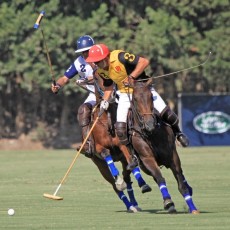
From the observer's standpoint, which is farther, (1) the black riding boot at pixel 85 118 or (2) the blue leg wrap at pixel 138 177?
(1) the black riding boot at pixel 85 118

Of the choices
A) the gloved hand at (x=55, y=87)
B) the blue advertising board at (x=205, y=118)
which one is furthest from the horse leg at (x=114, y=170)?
the blue advertising board at (x=205, y=118)

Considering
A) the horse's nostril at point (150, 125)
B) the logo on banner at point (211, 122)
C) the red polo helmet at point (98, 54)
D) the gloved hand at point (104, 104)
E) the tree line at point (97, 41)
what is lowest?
the logo on banner at point (211, 122)

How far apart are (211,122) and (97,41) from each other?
605cm

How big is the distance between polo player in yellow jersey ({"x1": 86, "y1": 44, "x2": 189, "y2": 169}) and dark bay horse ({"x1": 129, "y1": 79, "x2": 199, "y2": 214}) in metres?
0.20

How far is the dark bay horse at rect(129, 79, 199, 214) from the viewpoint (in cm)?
1458

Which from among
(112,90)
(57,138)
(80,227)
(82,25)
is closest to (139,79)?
(112,90)

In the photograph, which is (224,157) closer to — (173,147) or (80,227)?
(173,147)

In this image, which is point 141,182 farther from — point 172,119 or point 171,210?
point 172,119

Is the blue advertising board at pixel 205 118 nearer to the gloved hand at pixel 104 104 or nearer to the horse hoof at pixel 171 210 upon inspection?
the gloved hand at pixel 104 104

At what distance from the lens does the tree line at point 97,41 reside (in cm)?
4156

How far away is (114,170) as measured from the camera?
15.8 metres

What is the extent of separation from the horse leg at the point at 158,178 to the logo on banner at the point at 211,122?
24642mm

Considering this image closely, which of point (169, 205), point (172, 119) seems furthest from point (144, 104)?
point (169, 205)

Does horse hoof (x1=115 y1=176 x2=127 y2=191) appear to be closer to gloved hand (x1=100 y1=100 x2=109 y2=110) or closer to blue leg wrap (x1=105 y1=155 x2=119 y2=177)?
blue leg wrap (x1=105 y1=155 x2=119 y2=177)
